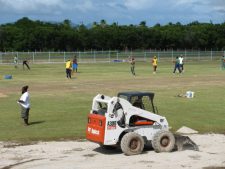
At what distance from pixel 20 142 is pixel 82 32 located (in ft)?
343

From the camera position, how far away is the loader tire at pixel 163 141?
14.6 metres

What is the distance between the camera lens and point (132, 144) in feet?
47.3

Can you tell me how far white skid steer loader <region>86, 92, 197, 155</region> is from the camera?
14148 millimetres

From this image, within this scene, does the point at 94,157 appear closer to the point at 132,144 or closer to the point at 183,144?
the point at 132,144

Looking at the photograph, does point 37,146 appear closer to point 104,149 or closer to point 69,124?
point 104,149

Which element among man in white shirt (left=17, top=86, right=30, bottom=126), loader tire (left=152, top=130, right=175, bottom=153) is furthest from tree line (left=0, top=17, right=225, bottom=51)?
loader tire (left=152, top=130, right=175, bottom=153)

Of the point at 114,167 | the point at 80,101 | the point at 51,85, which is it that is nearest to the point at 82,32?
the point at 51,85

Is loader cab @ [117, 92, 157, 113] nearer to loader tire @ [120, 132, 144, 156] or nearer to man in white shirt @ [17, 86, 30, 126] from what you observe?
loader tire @ [120, 132, 144, 156]

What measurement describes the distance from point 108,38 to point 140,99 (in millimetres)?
105297

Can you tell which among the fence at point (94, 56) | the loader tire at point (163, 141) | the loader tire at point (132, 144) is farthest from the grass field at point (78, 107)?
the fence at point (94, 56)

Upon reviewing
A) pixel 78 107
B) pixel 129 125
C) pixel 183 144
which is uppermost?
pixel 129 125

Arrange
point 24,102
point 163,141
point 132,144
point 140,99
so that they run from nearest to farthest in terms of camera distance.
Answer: point 132,144, point 163,141, point 140,99, point 24,102

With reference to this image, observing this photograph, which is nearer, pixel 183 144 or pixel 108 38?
pixel 183 144

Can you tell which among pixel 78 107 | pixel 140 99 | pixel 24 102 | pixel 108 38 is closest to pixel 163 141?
pixel 140 99
